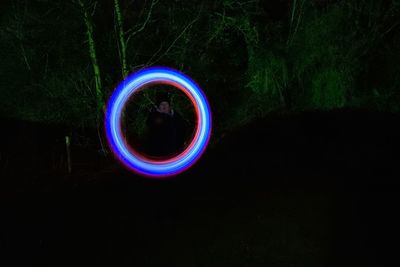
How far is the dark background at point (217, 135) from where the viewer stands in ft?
16.1

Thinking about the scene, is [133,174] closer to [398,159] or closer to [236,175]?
[236,175]

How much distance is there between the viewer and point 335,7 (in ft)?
41.6

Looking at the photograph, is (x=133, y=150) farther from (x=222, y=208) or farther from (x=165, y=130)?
(x=222, y=208)

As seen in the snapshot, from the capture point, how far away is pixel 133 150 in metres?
7.34

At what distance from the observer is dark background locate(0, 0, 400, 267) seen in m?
4.90

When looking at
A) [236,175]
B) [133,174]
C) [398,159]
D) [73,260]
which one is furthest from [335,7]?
[73,260]

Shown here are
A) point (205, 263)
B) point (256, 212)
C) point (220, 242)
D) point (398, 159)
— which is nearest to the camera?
point (205, 263)

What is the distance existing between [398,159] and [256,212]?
159 inches

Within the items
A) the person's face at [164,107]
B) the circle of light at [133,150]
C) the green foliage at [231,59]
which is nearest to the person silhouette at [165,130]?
the person's face at [164,107]

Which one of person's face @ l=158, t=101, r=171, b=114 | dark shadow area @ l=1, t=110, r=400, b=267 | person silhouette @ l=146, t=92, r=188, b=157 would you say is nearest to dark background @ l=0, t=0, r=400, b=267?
dark shadow area @ l=1, t=110, r=400, b=267

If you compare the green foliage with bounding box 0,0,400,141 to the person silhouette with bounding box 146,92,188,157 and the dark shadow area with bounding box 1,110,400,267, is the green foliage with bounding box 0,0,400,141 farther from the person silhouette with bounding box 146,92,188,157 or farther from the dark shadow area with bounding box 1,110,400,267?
the person silhouette with bounding box 146,92,188,157

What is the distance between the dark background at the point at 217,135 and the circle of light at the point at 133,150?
0.30m

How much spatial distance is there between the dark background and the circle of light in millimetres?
305

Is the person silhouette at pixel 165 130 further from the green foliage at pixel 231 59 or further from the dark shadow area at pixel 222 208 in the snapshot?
the green foliage at pixel 231 59
